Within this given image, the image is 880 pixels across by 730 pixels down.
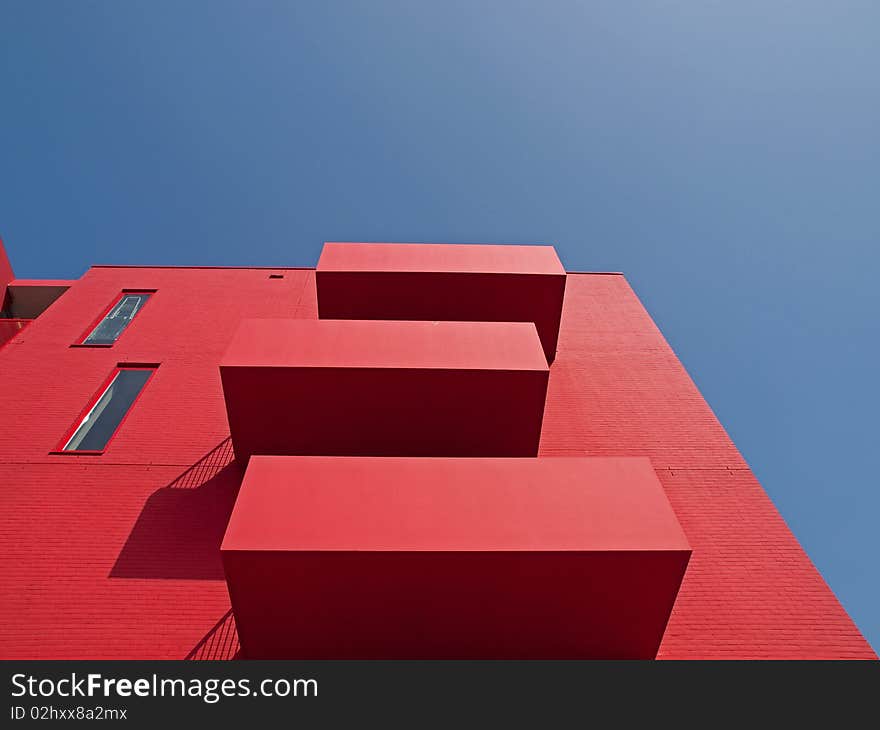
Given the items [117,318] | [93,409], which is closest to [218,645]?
[93,409]

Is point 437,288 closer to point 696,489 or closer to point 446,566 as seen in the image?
point 696,489

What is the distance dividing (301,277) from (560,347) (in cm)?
811

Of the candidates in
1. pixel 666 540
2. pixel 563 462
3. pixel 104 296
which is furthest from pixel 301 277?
pixel 666 540

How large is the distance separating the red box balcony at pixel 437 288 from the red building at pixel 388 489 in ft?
0.16

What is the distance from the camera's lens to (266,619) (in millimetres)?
5074

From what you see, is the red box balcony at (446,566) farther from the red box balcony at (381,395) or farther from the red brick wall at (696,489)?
the red brick wall at (696,489)

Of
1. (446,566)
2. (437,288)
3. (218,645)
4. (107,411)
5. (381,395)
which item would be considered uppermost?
(437,288)

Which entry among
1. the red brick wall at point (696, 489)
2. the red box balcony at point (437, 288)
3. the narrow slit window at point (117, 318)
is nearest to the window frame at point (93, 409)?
the narrow slit window at point (117, 318)

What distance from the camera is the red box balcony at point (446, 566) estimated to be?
4.80 meters

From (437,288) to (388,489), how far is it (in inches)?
231

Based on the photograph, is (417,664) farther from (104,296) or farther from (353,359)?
(104,296)

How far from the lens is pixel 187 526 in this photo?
7.47 metres

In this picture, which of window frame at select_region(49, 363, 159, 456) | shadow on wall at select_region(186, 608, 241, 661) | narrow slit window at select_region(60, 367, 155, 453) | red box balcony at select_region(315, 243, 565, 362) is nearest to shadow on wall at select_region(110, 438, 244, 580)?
shadow on wall at select_region(186, 608, 241, 661)

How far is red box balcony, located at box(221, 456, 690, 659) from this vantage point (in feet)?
15.8
